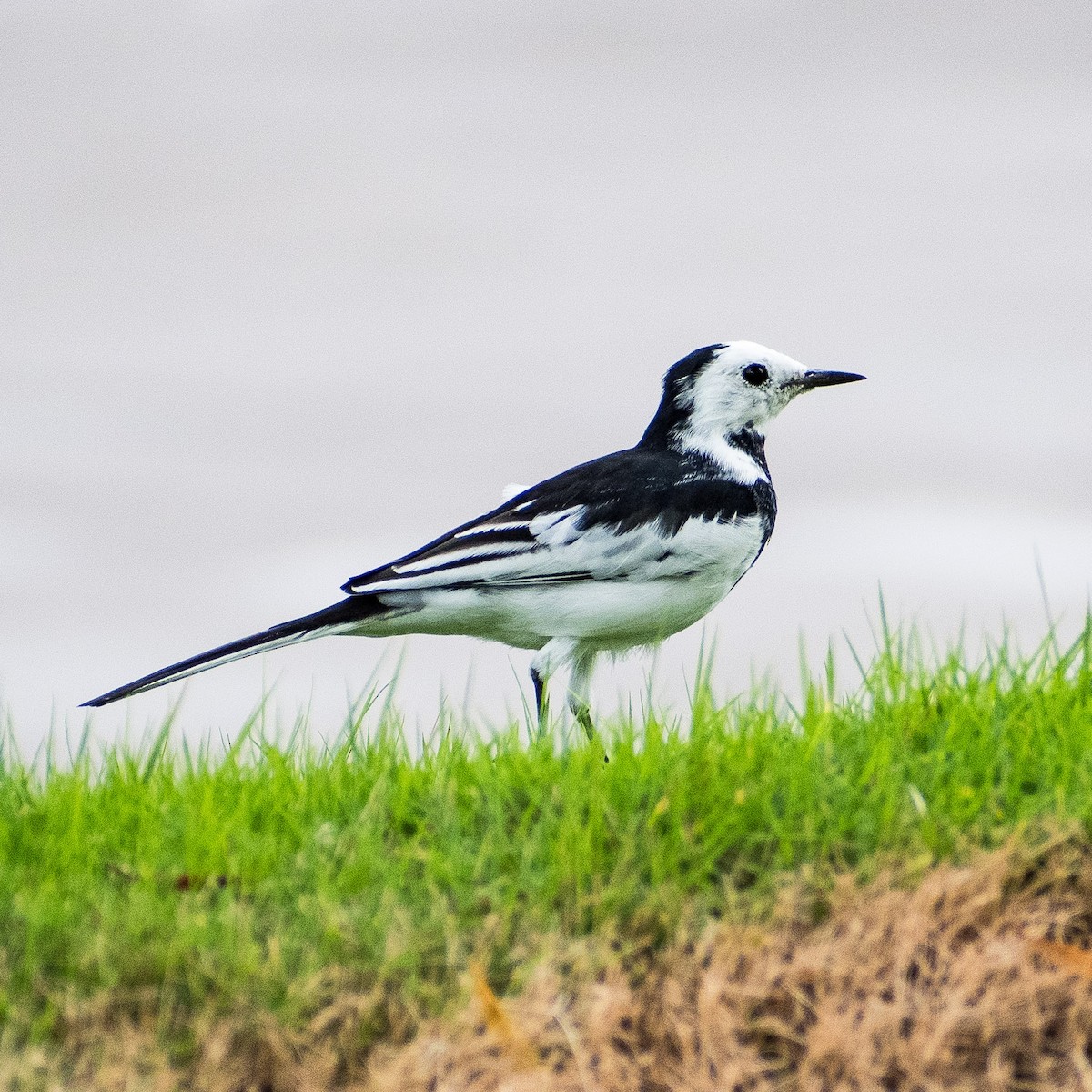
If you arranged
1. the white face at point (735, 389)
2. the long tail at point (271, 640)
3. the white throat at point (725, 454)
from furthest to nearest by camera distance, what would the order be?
the white face at point (735, 389) < the white throat at point (725, 454) < the long tail at point (271, 640)

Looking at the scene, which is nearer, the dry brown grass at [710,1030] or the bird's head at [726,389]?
the dry brown grass at [710,1030]

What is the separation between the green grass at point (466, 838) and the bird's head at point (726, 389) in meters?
2.10

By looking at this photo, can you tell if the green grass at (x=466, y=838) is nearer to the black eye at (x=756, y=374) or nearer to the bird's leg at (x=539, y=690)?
the bird's leg at (x=539, y=690)

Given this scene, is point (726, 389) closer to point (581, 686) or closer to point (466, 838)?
point (581, 686)

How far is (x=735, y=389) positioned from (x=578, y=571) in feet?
4.36

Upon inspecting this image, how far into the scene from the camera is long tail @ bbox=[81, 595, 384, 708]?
5.90 meters

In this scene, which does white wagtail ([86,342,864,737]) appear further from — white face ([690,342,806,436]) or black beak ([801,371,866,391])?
black beak ([801,371,866,391])

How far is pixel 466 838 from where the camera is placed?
390 cm

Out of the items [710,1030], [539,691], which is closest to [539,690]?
[539,691]

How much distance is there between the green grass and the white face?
6.91 feet

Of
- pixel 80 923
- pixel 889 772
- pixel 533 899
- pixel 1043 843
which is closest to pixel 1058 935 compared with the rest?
pixel 1043 843

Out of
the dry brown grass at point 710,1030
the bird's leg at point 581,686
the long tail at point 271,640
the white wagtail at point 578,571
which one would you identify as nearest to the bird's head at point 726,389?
the white wagtail at point 578,571

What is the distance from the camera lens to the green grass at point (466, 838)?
335 centimetres

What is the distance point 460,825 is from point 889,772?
49.3 inches
